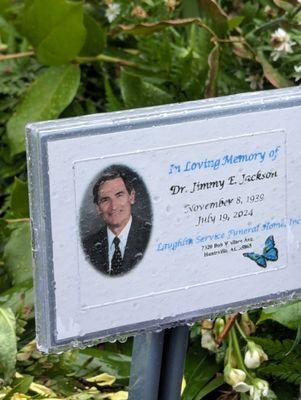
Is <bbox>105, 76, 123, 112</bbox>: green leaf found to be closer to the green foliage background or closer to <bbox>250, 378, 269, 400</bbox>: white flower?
the green foliage background

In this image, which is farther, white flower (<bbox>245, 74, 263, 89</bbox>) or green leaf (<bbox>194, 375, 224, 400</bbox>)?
white flower (<bbox>245, 74, 263, 89</bbox>)

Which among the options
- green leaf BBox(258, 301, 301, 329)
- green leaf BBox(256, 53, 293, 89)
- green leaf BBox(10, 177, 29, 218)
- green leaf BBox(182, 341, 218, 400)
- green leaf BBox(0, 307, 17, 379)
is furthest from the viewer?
green leaf BBox(256, 53, 293, 89)

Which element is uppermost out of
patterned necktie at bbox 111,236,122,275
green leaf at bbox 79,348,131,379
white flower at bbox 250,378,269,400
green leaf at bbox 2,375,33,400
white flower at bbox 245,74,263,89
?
patterned necktie at bbox 111,236,122,275

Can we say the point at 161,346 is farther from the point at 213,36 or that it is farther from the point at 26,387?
the point at 213,36

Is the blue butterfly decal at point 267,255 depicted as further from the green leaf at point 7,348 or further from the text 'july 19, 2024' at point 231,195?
the green leaf at point 7,348

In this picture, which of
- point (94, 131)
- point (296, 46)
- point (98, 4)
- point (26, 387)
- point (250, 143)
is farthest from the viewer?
point (98, 4)

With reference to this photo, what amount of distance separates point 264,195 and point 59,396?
0.55 m

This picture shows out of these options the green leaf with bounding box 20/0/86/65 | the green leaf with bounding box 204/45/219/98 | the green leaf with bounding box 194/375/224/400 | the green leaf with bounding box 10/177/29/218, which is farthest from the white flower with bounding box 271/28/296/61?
the green leaf with bounding box 194/375/224/400

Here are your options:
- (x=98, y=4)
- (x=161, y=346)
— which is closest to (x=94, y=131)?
(x=161, y=346)

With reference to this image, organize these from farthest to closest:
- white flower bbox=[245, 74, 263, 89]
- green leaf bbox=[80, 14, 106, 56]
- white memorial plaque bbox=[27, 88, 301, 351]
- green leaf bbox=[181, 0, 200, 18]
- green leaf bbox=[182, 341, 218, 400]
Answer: green leaf bbox=[181, 0, 200, 18], green leaf bbox=[80, 14, 106, 56], white flower bbox=[245, 74, 263, 89], green leaf bbox=[182, 341, 218, 400], white memorial plaque bbox=[27, 88, 301, 351]

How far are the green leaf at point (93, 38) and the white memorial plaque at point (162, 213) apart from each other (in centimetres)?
103

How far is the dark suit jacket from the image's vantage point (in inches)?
Answer: 52.1

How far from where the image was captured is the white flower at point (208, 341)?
1846 millimetres

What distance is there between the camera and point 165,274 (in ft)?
4.53
